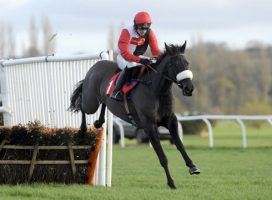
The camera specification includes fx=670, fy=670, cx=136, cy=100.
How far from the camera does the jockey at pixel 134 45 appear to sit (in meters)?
8.91

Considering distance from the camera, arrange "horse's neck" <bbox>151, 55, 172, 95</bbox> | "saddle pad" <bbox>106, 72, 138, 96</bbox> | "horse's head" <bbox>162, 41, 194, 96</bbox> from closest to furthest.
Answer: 1. "horse's head" <bbox>162, 41, 194, 96</bbox>
2. "horse's neck" <bbox>151, 55, 172, 95</bbox>
3. "saddle pad" <bbox>106, 72, 138, 96</bbox>

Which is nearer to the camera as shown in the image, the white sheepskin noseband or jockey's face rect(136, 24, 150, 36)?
the white sheepskin noseband

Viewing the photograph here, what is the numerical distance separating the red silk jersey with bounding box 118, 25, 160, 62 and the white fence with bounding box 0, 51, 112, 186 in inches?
24.0

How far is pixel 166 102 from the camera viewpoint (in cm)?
866

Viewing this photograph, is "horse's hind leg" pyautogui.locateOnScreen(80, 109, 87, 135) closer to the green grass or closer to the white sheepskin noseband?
the green grass

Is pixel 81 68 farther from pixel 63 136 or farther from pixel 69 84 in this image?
pixel 63 136

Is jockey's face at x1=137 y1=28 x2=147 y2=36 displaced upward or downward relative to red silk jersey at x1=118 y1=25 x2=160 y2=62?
upward

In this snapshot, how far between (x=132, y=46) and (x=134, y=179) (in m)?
2.34

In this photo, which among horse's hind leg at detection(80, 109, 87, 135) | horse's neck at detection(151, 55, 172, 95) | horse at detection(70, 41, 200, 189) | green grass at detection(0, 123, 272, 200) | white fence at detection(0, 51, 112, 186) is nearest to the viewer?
green grass at detection(0, 123, 272, 200)

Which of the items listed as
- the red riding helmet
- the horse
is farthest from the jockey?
the horse

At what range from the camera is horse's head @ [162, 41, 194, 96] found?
8.08 m

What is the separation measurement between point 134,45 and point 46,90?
1.76m

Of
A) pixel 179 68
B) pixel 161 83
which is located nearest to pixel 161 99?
pixel 161 83

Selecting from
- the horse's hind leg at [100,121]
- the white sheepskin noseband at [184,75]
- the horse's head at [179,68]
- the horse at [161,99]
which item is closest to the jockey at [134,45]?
the horse at [161,99]
